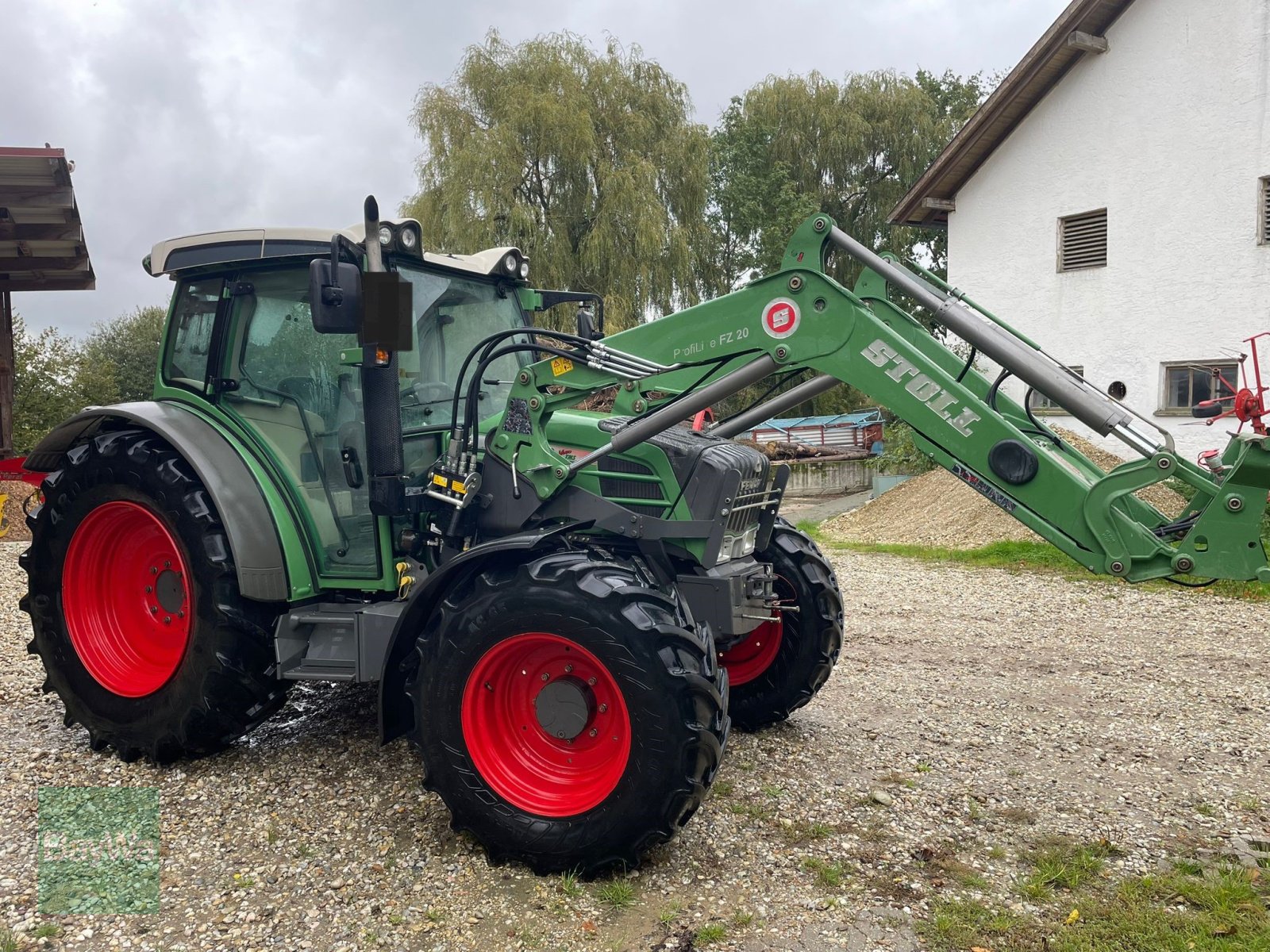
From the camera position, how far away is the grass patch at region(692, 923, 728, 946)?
3107 mm

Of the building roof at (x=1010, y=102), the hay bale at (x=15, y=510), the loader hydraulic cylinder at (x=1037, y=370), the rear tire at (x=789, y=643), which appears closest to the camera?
the loader hydraulic cylinder at (x=1037, y=370)

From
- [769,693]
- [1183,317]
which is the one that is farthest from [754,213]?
[769,693]

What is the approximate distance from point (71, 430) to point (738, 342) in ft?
11.3

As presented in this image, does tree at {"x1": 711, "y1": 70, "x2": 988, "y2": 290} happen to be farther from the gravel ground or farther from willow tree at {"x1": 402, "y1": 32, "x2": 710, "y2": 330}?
the gravel ground

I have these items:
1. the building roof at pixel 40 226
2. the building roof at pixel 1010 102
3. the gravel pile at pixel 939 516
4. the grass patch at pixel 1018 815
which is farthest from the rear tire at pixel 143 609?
the building roof at pixel 1010 102

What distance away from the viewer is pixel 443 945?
3.11 meters

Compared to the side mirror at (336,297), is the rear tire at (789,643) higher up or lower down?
lower down

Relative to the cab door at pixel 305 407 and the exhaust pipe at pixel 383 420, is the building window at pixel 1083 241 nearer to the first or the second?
the cab door at pixel 305 407

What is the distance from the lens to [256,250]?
A: 14.6ft

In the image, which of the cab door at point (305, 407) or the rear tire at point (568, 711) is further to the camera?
the cab door at point (305, 407)

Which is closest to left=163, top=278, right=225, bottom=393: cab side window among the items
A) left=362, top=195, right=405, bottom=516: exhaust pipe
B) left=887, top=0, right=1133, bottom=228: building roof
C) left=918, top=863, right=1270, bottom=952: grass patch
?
left=362, top=195, right=405, bottom=516: exhaust pipe

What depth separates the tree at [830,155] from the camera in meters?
27.2

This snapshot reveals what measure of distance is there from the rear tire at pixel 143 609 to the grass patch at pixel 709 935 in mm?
2334

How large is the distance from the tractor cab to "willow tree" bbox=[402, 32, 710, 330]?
15.3 meters
